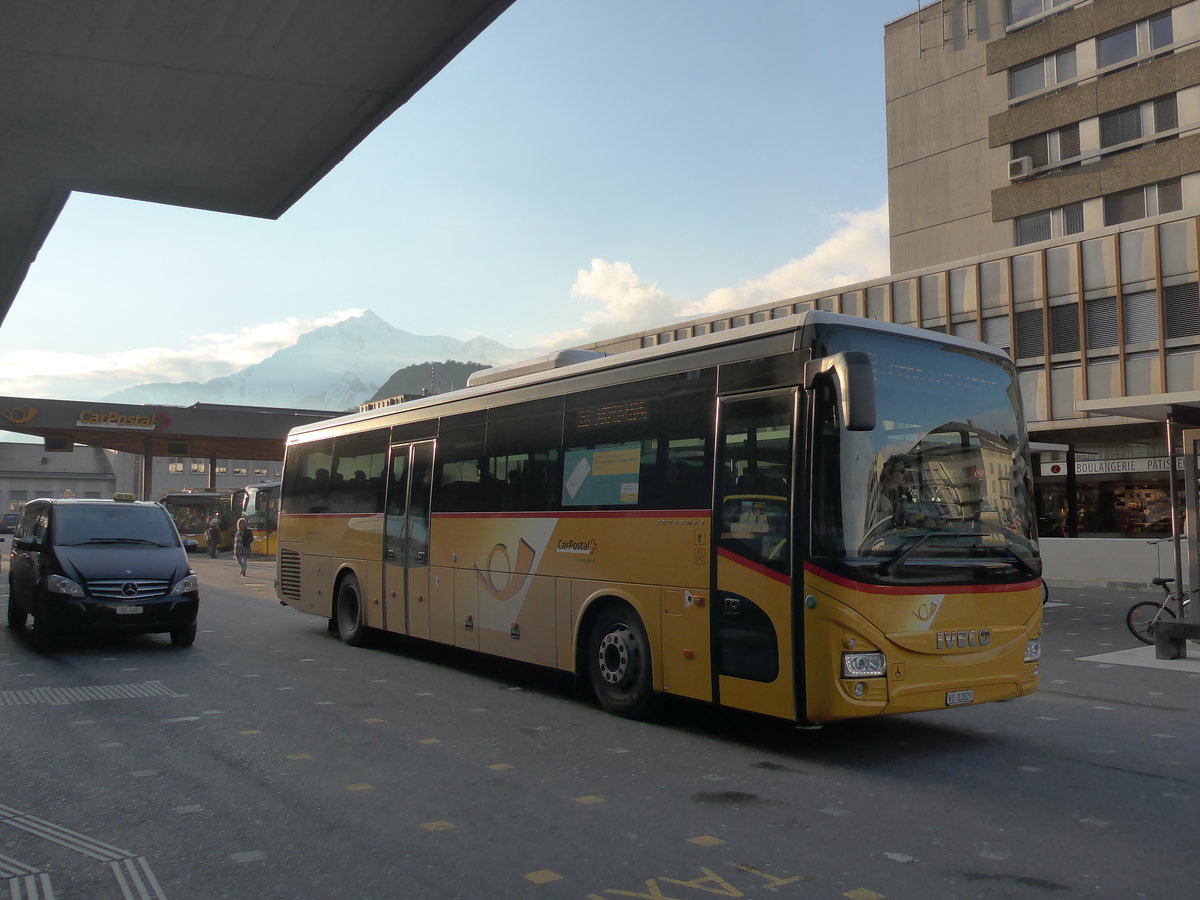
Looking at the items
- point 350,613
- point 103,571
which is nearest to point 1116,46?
point 350,613

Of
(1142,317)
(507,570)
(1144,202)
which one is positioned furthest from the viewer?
(1144,202)

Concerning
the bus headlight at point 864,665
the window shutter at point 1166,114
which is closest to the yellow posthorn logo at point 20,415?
the bus headlight at point 864,665

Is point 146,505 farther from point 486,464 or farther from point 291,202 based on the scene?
point 291,202

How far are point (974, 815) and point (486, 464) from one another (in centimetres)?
630

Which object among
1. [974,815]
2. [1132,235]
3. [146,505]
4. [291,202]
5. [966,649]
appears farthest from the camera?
[1132,235]

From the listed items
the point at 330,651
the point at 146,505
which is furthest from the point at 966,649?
the point at 146,505

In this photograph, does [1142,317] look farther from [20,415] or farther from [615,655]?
Result: [20,415]

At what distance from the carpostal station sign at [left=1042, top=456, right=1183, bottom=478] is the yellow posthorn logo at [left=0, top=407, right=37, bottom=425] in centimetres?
3927

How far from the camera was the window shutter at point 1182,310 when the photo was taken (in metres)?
26.9

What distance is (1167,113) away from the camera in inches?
1331

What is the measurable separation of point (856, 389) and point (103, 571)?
31.8 feet

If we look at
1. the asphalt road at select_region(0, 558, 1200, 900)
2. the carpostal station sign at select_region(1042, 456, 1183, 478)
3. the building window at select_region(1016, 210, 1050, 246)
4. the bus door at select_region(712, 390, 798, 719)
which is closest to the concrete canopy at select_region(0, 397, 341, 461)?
the carpostal station sign at select_region(1042, 456, 1183, 478)

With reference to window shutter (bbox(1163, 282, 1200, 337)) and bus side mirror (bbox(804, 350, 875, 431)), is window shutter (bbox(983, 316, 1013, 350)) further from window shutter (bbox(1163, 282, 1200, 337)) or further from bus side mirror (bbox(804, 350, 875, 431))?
bus side mirror (bbox(804, 350, 875, 431))

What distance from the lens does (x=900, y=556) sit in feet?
22.5
